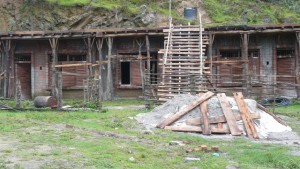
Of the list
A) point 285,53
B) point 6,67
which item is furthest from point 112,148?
point 6,67

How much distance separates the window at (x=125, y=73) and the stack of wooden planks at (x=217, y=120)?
13.0 m

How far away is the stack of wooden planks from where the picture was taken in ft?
48.8

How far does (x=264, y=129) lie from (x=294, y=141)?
1765 mm

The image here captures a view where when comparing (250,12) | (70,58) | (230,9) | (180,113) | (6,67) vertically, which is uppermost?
(230,9)

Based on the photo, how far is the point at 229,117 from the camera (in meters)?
15.4

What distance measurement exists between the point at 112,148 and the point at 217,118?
15.9 feet

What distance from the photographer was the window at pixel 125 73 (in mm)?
29130

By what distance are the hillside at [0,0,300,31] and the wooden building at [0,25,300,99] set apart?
3.47 metres

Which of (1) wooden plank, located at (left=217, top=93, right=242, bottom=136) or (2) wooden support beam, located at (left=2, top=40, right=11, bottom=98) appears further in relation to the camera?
(2) wooden support beam, located at (left=2, top=40, right=11, bottom=98)

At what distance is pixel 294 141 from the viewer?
45.4 feet

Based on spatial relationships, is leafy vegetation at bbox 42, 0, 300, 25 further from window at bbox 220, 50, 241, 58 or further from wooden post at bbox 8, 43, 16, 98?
wooden post at bbox 8, 43, 16, 98

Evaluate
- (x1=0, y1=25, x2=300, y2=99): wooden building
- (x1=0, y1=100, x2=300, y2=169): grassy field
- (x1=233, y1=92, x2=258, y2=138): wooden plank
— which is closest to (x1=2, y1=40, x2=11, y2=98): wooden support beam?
(x1=0, y1=25, x2=300, y2=99): wooden building

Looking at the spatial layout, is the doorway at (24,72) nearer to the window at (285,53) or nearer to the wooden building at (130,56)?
the wooden building at (130,56)

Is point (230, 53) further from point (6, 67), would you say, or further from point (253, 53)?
point (6, 67)
